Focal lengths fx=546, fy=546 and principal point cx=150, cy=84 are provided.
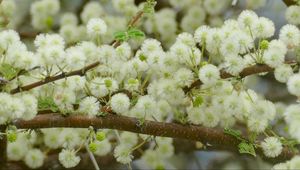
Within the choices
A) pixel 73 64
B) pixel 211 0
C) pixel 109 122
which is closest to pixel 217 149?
pixel 211 0

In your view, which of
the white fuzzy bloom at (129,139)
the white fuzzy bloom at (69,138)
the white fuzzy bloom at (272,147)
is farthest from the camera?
the white fuzzy bloom at (129,139)

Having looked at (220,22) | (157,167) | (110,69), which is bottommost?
(157,167)

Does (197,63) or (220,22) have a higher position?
(220,22)

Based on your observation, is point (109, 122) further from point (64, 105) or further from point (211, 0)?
point (211, 0)

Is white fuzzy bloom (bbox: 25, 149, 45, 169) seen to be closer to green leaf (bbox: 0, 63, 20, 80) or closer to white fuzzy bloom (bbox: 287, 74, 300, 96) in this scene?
green leaf (bbox: 0, 63, 20, 80)

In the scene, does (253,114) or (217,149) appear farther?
(217,149)

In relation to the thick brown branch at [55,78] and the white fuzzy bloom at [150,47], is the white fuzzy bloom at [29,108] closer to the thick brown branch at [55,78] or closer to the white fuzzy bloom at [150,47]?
the thick brown branch at [55,78]

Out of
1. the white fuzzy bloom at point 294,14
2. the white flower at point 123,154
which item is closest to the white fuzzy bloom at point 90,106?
the white flower at point 123,154
